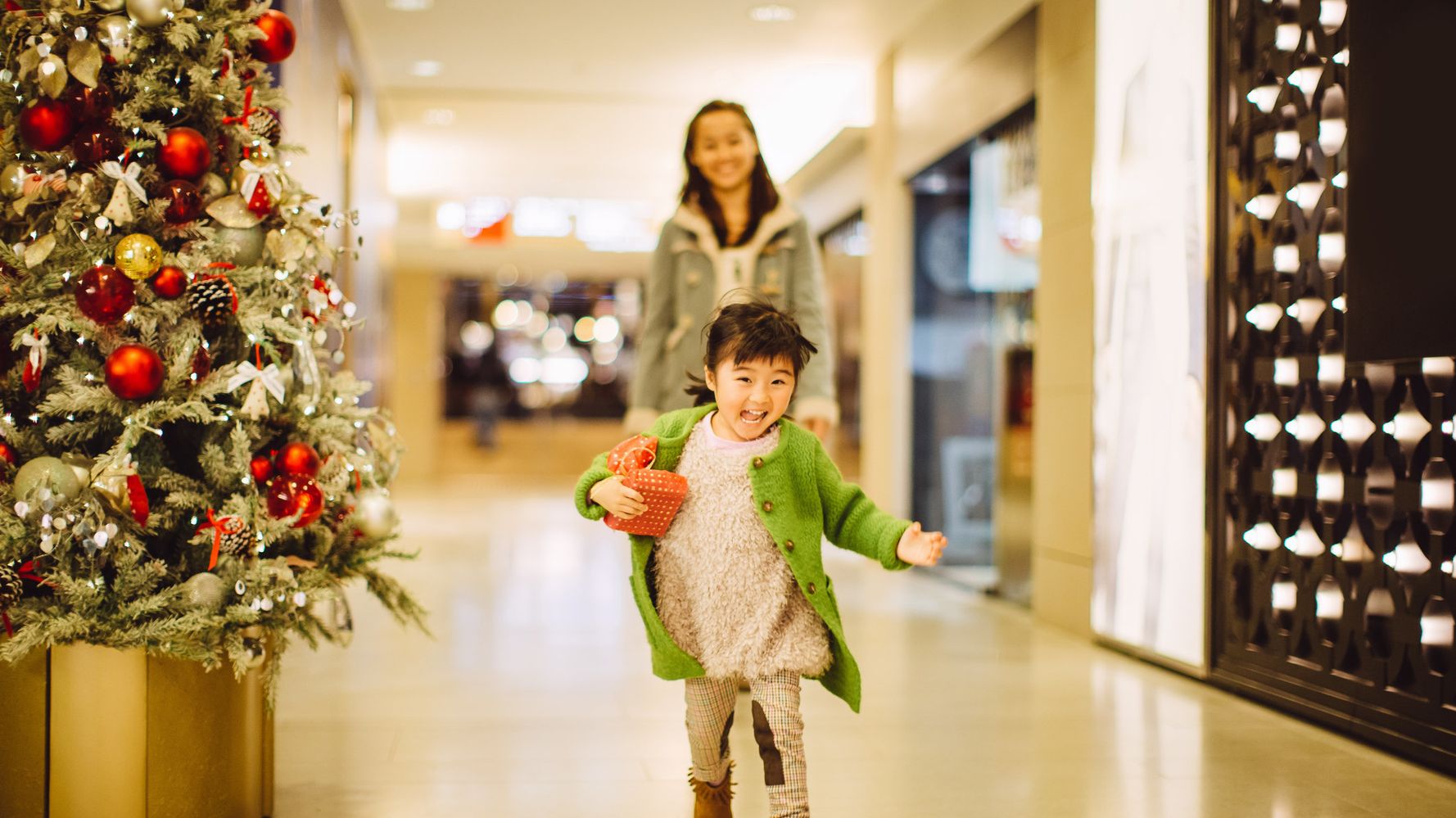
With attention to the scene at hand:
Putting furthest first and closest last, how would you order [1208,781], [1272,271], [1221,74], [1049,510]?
[1049,510]
[1221,74]
[1272,271]
[1208,781]

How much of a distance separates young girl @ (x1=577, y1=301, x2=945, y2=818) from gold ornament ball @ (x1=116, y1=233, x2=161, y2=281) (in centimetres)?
90

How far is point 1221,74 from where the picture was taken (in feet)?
13.5

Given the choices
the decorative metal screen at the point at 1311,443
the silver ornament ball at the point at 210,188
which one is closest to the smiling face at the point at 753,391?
the silver ornament ball at the point at 210,188

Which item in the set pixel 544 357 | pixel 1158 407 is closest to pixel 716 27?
pixel 1158 407

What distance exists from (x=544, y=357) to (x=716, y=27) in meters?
15.9

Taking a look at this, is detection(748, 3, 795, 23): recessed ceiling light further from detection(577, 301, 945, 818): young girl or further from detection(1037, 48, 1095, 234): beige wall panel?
detection(577, 301, 945, 818): young girl

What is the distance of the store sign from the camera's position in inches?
167

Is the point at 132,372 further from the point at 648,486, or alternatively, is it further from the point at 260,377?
the point at 648,486

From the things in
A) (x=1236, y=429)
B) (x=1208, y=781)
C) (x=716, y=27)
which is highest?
(x=716, y=27)

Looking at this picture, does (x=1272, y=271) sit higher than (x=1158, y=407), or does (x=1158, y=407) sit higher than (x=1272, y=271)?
(x=1272, y=271)

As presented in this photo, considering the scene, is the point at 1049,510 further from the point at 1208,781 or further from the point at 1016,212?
the point at 1208,781

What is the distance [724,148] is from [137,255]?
1648 millimetres

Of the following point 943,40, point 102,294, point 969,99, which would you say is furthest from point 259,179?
point 943,40

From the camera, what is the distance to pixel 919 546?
6.89 ft
